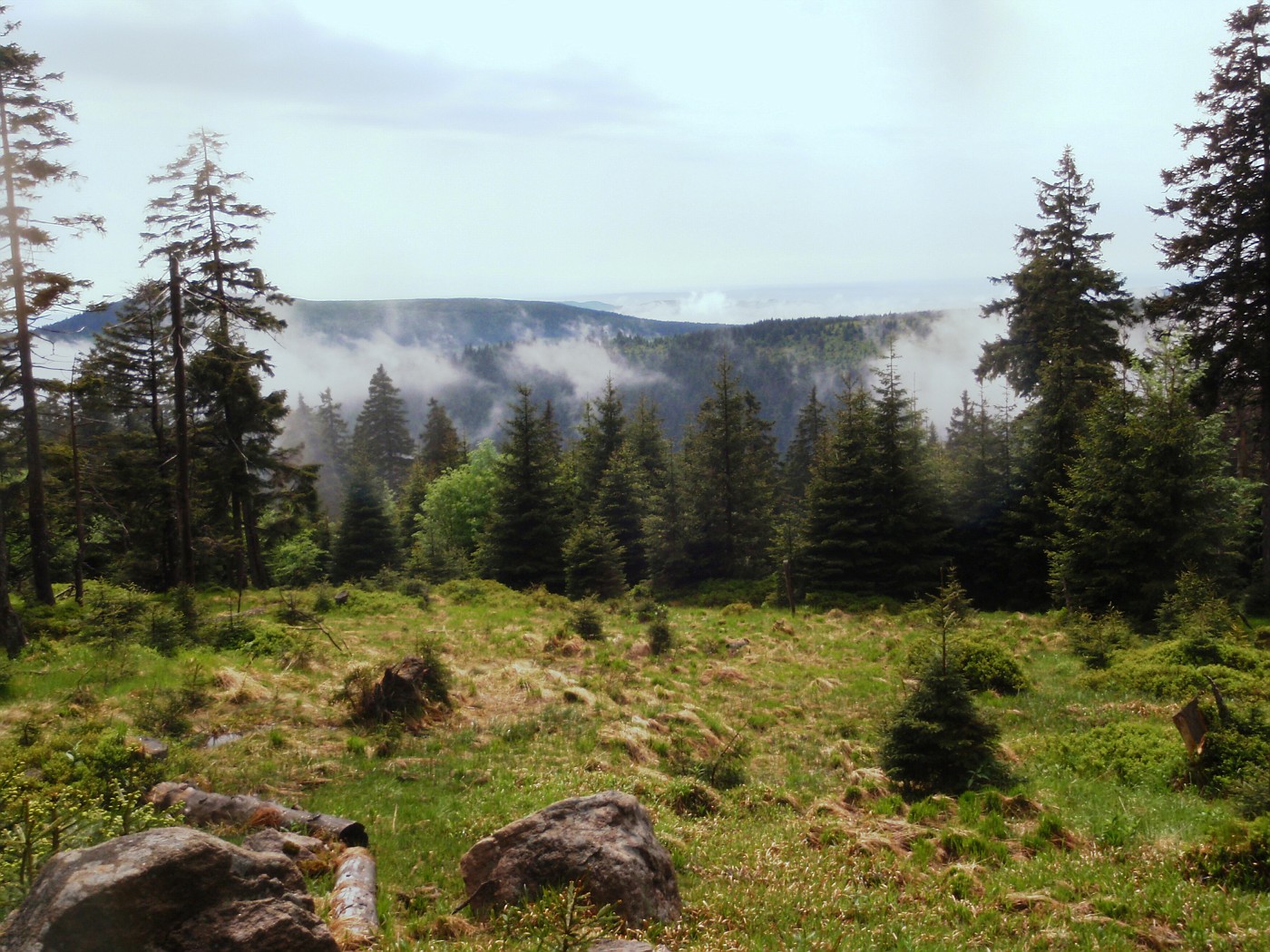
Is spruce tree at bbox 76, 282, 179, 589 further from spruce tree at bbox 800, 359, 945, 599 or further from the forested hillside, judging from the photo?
spruce tree at bbox 800, 359, 945, 599

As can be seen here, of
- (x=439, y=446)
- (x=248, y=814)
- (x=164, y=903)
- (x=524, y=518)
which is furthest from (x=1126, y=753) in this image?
(x=439, y=446)

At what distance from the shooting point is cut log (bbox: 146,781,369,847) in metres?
8.16

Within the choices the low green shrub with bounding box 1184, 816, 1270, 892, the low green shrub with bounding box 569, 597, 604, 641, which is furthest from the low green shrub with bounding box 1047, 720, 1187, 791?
the low green shrub with bounding box 569, 597, 604, 641

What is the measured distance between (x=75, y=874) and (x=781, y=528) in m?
30.6

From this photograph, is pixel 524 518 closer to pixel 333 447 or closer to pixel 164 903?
pixel 164 903

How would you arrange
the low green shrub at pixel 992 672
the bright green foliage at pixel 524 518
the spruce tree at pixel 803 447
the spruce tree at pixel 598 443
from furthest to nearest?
the spruce tree at pixel 803 447, the spruce tree at pixel 598 443, the bright green foliage at pixel 524 518, the low green shrub at pixel 992 672

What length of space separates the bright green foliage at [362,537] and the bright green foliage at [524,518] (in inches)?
249

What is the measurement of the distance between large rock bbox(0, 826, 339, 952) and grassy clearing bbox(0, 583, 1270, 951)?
4.59 ft

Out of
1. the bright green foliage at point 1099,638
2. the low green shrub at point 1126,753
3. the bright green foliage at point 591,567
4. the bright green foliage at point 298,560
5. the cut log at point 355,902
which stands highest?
the cut log at point 355,902

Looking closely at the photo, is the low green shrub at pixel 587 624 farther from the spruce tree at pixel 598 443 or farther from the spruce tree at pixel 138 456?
the spruce tree at pixel 598 443

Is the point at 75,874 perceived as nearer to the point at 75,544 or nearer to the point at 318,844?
the point at 318,844

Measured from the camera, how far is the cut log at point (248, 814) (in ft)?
26.8

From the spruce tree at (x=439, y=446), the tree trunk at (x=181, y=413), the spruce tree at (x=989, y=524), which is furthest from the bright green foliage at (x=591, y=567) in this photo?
the spruce tree at (x=439, y=446)

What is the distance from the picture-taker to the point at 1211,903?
678 centimetres
